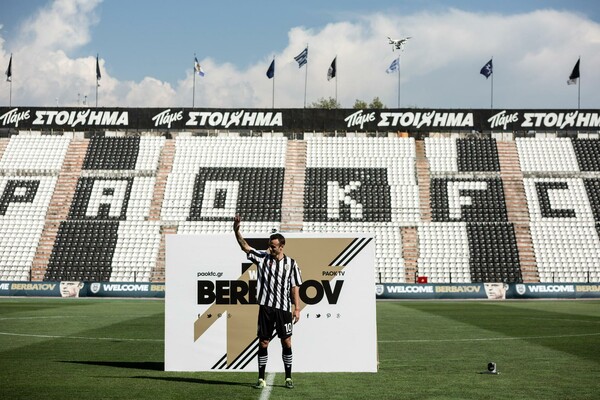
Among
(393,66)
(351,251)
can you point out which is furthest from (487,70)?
(351,251)

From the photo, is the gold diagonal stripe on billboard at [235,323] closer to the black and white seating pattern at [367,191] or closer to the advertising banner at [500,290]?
the advertising banner at [500,290]

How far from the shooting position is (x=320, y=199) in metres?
66.6

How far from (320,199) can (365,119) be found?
10.6m

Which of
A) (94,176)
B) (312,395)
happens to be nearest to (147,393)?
(312,395)

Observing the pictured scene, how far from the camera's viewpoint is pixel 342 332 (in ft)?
55.0

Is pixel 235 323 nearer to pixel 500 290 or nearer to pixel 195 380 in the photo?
pixel 195 380

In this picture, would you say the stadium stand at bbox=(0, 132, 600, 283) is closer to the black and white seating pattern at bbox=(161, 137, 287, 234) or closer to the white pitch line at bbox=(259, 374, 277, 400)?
the black and white seating pattern at bbox=(161, 137, 287, 234)

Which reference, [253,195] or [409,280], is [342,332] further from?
[253,195]

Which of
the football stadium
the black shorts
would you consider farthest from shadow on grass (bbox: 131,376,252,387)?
the football stadium

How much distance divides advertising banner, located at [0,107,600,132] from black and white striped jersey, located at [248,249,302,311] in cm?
5879

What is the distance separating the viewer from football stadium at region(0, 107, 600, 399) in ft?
178

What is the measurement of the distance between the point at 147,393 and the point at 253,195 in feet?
175

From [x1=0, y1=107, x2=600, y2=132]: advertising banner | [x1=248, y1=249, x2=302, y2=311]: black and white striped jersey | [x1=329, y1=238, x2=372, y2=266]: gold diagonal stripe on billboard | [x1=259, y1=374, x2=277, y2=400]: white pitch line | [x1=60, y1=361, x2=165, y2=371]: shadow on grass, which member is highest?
[x1=0, y1=107, x2=600, y2=132]: advertising banner

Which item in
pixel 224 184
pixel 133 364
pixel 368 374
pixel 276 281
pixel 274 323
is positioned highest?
pixel 224 184
